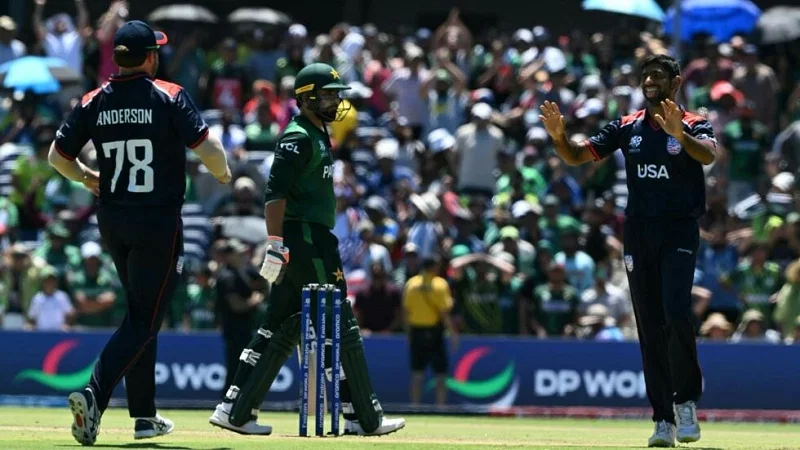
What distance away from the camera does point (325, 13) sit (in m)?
32.8

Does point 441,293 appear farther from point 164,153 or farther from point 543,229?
point 164,153

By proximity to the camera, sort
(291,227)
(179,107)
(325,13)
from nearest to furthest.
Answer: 1. (179,107)
2. (291,227)
3. (325,13)

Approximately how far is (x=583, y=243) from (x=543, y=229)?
1.91 feet

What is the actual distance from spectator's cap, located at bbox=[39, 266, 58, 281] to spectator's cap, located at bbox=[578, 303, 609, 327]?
6.52 metres

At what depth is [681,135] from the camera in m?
10.6

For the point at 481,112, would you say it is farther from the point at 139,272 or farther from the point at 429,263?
the point at 139,272

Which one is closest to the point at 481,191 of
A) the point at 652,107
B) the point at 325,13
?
the point at 325,13

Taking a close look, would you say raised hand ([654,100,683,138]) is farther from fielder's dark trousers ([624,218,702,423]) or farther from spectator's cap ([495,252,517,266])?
spectator's cap ([495,252,517,266])

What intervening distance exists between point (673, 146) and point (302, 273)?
99.0 inches

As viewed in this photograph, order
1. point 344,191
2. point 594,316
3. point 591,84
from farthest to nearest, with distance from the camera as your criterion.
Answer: point 591,84 → point 344,191 → point 594,316

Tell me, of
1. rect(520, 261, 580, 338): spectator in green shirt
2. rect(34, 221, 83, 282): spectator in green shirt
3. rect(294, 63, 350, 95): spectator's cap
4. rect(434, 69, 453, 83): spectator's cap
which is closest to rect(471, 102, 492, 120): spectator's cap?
rect(434, 69, 453, 83): spectator's cap

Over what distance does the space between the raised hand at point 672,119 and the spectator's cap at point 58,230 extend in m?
13.0

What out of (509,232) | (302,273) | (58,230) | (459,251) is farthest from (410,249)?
(302,273)

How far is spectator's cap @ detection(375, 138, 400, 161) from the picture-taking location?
23797mm
